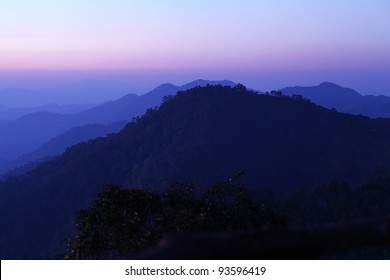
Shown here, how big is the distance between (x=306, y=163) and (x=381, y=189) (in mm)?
28014

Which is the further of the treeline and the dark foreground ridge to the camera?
the treeline

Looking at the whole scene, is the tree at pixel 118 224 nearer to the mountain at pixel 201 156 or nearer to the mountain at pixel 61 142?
the mountain at pixel 201 156

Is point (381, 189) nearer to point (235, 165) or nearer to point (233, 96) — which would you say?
point (235, 165)

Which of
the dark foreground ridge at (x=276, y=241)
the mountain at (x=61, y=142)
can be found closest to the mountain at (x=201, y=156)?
the dark foreground ridge at (x=276, y=241)

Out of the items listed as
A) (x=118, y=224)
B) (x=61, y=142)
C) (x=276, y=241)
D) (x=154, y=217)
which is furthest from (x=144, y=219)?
(x=61, y=142)

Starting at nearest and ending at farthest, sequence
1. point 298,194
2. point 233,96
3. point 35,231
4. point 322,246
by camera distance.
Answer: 1. point 322,246
2. point 298,194
3. point 35,231
4. point 233,96

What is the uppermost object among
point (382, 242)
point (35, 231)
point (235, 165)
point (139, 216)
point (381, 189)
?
point (382, 242)

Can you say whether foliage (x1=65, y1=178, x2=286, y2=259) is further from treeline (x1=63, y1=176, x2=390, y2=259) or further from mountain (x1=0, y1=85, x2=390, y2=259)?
mountain (x1=0, y1=85, x2=390, y2=259)

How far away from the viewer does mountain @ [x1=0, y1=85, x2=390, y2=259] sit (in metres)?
59.1

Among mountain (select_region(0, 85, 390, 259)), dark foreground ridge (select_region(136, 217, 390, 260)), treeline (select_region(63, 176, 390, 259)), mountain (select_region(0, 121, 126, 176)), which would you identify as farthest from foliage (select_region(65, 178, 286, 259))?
mountain (select_region(0, 121, 126, 176))

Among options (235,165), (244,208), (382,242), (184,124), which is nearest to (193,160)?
(235,165)

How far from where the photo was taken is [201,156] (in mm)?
65938

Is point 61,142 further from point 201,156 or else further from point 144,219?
point 144,219

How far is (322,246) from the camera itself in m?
1.74
